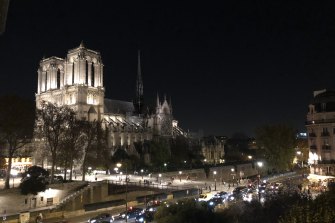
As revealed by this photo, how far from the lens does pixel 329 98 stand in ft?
213

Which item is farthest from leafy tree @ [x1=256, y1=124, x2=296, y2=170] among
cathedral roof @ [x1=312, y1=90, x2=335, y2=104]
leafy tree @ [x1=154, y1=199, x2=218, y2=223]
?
leafy tree @ [x1=154, y1=199, x2=218, y2=223]

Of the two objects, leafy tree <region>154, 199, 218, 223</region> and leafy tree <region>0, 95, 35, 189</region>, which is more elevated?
leafy tree <region>0, 95, 35, 189</region>

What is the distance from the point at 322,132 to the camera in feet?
208

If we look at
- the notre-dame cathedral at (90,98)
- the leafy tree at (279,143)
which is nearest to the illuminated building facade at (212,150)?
the notre-dame cathedral at (90,98)

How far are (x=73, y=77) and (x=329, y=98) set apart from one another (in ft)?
213

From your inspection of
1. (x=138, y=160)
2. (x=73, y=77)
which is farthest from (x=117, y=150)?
(x=73, y=77)

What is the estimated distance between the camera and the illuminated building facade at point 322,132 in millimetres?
61625

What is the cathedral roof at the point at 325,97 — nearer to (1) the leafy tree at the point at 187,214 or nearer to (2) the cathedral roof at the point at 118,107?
(1) the leafy tree at the point at 187,214

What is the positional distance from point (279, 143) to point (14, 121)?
48384 millimetres

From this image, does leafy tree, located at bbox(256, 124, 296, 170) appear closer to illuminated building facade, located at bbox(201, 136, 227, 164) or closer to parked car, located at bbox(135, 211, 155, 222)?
parked car, located at bbox(135, 211, 155, 222)

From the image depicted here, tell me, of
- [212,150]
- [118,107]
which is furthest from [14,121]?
[212,150]

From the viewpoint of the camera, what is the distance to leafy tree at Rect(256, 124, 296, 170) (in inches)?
2904

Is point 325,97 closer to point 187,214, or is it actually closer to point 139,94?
point 187,214

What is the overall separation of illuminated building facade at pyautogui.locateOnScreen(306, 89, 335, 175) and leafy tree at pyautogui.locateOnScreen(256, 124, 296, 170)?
8.16 m
